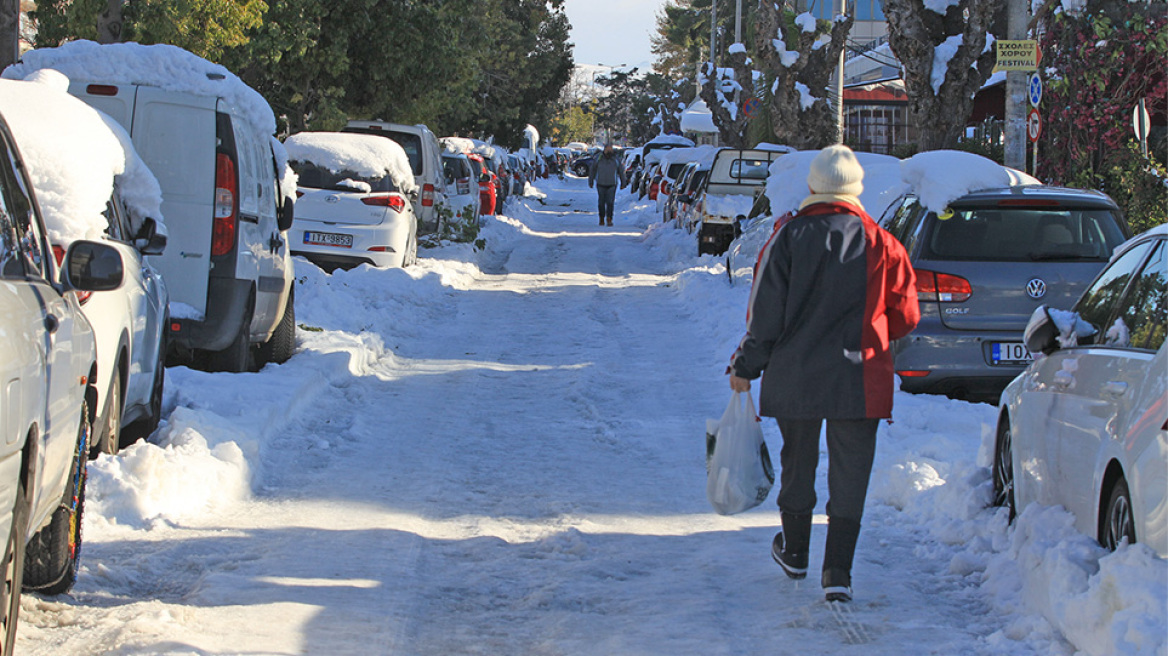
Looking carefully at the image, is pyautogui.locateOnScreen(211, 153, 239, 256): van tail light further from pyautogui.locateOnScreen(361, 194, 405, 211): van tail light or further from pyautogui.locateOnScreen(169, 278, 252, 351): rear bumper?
pyautogui.locateOnScreen(361, 194, 405, 211): van tail light

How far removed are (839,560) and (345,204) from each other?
1251 centimetres

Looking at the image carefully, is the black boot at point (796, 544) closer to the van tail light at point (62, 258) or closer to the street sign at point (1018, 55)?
the van tail light at point (62, 258)

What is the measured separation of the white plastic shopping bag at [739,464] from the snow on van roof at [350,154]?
39.4 feet

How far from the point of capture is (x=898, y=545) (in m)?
5.96

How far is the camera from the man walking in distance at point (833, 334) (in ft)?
16.0

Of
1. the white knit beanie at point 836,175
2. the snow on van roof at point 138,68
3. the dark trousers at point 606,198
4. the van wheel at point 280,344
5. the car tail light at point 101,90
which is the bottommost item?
the dark trousers at point 606,198

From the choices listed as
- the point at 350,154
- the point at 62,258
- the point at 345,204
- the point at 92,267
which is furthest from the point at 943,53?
the point at 92,267

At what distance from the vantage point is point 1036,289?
8.62 metres

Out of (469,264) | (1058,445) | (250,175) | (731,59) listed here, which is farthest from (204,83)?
(731,59)

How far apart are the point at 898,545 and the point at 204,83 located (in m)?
5.91

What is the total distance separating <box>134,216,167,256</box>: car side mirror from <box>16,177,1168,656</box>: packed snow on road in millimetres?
989

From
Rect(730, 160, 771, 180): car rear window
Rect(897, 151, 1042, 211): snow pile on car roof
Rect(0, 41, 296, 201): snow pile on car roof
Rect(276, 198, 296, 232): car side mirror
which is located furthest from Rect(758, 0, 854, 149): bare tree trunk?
Rect(0, 41, 296, 201): snow pile on car roof

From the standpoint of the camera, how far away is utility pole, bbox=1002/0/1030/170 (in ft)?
48.4

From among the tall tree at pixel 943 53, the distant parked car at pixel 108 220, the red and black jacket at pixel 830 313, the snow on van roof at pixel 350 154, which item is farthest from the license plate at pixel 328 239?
the red and black jacket at pixel 830 313
